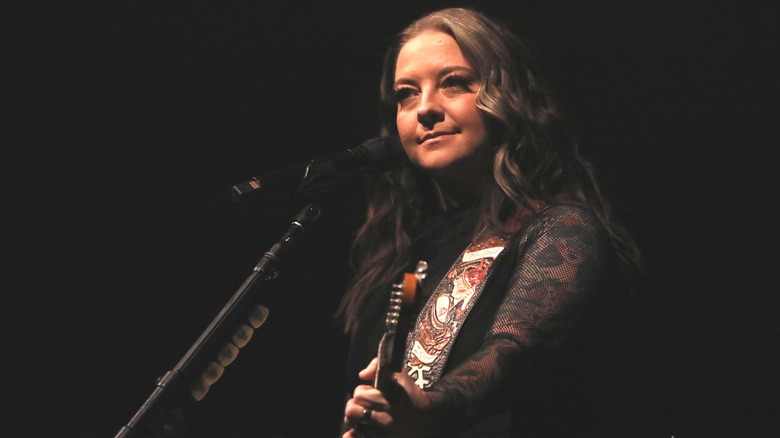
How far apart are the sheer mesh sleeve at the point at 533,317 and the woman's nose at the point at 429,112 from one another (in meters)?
0.36

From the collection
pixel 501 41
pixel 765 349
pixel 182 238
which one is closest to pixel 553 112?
pixel 501 41

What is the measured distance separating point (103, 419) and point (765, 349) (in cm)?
184

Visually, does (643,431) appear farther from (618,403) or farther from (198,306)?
(198,306)

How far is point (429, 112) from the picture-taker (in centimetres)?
191

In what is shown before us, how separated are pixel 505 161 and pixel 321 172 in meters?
0.41

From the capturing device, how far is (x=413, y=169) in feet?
7.65

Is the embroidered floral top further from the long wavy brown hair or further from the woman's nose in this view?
the woman's nose

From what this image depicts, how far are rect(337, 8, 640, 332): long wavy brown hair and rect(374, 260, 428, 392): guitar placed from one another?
2.25ft

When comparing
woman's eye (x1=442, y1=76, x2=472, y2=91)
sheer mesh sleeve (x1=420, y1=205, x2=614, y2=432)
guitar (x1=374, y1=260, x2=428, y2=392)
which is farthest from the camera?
woman's eye (x1=442, y1=76, x2=472, y2=91)

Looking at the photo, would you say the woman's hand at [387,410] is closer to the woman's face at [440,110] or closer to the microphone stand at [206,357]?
the microphone stand at [206,357]

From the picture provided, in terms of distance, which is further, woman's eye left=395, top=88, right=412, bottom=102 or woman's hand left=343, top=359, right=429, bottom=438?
woman's eye left=395, top=88, right=412, bottom=102

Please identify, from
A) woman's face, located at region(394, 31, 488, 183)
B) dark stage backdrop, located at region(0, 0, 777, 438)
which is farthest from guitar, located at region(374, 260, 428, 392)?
dark stage backdrop, located at region(0, 0, 777, 438)

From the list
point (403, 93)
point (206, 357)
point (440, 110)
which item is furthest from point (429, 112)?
point (206, 357)

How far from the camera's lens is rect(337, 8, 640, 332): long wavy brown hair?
6.08ft
